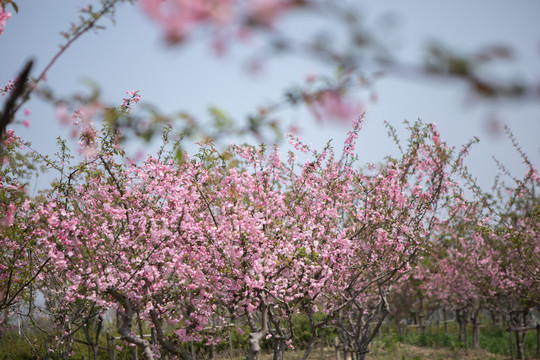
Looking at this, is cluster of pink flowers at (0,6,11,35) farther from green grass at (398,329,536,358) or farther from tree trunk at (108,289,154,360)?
green grass at (398,329,536,358)

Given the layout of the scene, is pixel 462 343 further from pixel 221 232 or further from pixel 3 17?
pixel 3 17

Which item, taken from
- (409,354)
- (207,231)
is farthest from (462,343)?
(207,231)

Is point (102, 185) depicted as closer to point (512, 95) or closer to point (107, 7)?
point (107, 7)

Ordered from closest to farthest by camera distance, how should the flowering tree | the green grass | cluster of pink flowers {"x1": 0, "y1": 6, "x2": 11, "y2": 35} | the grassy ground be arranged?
cluster of pink flowers {"x1": 0, "y1": 6, "x2": 11, "y2": 35} → the flowering tree → the grassy ground → the green grass

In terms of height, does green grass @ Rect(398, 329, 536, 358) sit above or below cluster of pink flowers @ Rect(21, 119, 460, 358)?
below

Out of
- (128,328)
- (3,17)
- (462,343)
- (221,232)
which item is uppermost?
(3,17)

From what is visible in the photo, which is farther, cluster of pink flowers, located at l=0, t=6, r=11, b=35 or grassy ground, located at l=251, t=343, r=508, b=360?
grassy ground, located at l=251, t=343, r=508, b=360

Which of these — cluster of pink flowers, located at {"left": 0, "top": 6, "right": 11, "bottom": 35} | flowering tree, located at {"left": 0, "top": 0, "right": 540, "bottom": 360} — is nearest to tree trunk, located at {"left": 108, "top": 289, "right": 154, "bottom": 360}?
flowering tree, located at {"left": 0, "top": 0, "right": 540, "bottom": 360}

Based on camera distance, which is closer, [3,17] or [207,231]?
[3,17]

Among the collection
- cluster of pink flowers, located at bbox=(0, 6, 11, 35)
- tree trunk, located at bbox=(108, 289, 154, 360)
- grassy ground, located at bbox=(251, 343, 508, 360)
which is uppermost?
cluster of pink flowers, located at bbox=(0, 6, 11, 35)

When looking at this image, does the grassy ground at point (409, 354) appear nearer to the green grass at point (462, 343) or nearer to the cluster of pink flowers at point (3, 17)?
the green grass at point (462, 343)

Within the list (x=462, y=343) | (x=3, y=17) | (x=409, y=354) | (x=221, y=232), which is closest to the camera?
(x=3, y=17)

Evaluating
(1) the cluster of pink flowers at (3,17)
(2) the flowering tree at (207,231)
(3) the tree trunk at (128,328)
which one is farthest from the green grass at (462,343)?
(1) the cluster of pink flowers at (3,17)

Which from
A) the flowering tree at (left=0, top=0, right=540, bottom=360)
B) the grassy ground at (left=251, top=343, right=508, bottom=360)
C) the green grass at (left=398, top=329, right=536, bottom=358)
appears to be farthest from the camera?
the green grass at (left=398, top=329, right=536, bottom=358)
